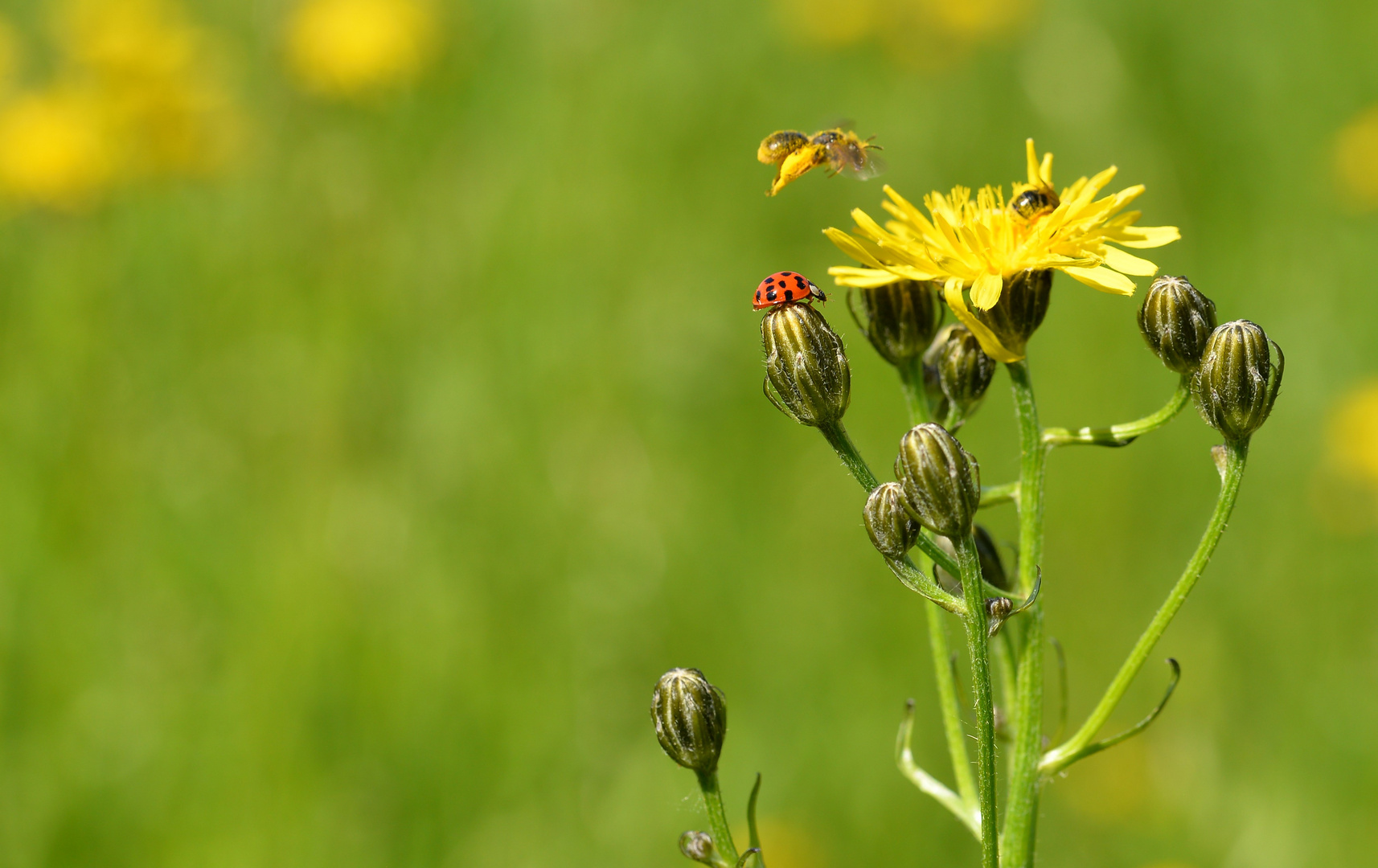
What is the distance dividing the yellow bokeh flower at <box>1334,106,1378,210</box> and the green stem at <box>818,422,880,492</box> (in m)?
5.08

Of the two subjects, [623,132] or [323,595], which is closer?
[323,595]

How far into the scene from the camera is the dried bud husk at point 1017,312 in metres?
2.08

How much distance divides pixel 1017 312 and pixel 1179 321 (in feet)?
0.96

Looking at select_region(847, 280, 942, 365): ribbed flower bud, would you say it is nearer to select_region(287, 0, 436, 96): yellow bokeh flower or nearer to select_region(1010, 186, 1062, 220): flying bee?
select_region(1010, 186, 1062, 220): flying bee

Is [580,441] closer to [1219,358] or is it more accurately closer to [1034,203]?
[1034,203]

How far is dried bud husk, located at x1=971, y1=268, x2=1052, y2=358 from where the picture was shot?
208 cm

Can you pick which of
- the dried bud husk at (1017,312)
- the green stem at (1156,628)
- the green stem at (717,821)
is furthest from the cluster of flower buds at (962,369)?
the green stem at (717,821)

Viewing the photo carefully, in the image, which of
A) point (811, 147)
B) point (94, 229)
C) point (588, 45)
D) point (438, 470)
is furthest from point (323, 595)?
point (588, 45)

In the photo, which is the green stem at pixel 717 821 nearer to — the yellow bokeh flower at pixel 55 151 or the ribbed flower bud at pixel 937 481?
the ribbed flower bud at pixel 937 481

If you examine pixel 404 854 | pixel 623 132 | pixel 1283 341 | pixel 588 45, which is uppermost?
pixel 588 45

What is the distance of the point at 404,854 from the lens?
405 cm

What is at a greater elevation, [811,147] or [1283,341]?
[1283,341]

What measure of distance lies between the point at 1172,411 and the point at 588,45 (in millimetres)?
5987

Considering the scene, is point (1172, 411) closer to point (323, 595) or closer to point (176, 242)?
point (323, 595)
